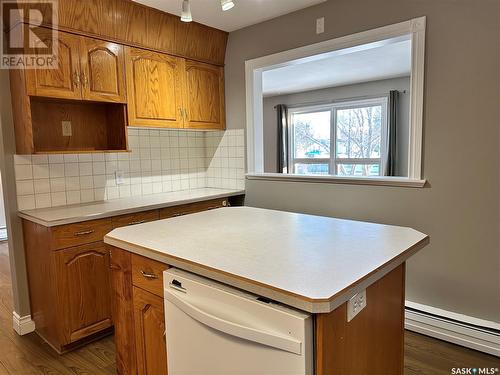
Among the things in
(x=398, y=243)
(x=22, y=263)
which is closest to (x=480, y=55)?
(x=398, y=243)

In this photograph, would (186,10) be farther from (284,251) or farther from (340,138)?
(340,138)

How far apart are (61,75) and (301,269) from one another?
2.20 metres

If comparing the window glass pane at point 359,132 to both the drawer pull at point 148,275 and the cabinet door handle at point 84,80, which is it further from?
the drawer pull at point 148,275

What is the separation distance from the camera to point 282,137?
Answer: 7031 mm

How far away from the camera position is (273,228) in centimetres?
180

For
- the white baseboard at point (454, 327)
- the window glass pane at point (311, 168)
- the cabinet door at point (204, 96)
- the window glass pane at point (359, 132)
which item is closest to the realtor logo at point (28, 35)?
the cabinet door at point (204, 96)

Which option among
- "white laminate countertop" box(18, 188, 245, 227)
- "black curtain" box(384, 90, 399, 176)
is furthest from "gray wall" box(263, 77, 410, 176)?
"white laminate countertop" box(18, 188, 245, 227)

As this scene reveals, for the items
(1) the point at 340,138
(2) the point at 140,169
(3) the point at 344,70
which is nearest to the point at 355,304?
(2) the point at 140,169

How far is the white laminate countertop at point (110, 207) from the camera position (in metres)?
2.28

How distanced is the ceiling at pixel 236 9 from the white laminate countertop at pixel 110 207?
5.12 feet

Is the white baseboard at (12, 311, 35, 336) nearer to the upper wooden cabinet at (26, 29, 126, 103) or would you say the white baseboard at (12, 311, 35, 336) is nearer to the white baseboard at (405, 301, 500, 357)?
the upper wooden cabinet at (26, 29, 126, 103)

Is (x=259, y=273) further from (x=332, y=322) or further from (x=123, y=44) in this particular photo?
(x=123, y=44)

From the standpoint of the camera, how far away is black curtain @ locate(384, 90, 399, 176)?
544 centimetres

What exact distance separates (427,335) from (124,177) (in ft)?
8.94
